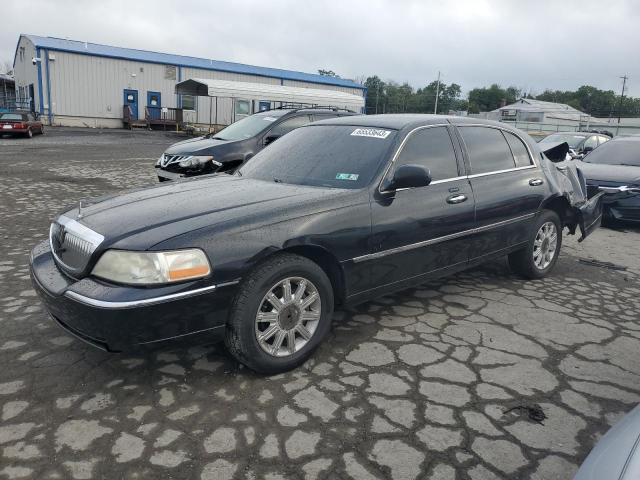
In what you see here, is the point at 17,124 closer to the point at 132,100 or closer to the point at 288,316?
the point at 132,100

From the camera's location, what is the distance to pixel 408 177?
362cm

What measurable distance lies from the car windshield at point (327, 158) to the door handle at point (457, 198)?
0.67 meters

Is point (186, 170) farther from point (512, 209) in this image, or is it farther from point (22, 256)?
point (512, 209)

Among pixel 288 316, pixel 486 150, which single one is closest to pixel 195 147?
pixel 486 150

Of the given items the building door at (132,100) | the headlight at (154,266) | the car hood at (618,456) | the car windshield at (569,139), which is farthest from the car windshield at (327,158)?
the building door at (132,100)

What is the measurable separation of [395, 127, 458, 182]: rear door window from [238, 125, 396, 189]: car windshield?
0.16 meters

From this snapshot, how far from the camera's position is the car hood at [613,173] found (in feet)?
26.8

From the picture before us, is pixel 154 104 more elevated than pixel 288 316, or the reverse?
pixel 154 104

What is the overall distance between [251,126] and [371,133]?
218 inches

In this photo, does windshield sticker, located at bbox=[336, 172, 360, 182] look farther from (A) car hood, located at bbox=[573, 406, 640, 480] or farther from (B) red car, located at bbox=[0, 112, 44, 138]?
(B) red car, located at bbox=[0, 112, 44, 138]

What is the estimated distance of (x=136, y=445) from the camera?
8.38 feet

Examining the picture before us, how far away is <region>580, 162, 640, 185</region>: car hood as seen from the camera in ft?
26.8

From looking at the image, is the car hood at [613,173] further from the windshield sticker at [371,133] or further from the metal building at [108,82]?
the metal building at [108,82]

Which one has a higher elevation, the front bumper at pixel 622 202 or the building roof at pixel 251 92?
the building roof at pixel 251 92
